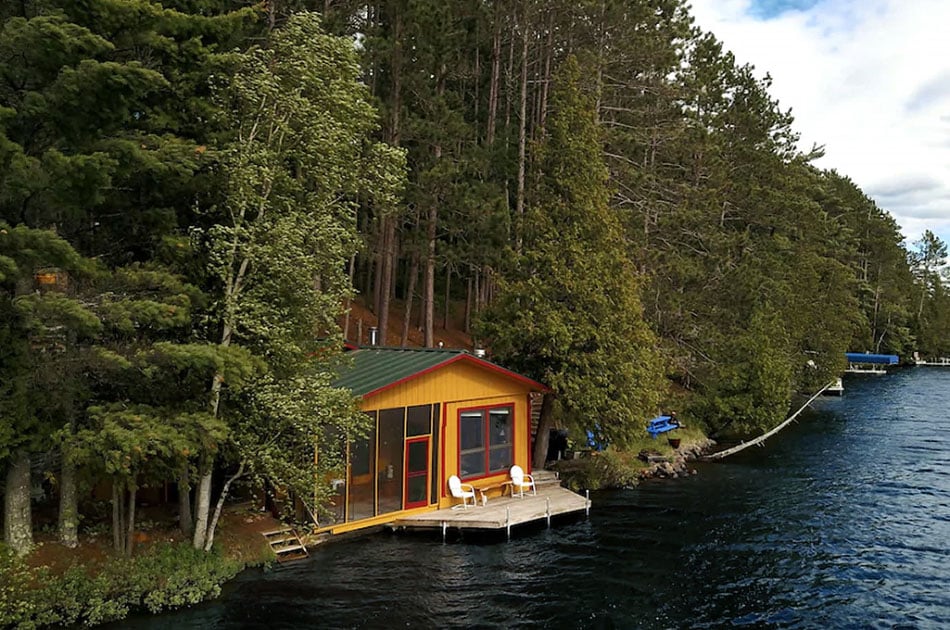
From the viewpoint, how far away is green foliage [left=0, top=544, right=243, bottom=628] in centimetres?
1138

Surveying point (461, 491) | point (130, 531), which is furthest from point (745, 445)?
point (130, 531)

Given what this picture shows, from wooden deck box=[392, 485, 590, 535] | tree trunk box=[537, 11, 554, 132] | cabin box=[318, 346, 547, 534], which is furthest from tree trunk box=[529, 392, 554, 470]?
tree trunk box=[537, 11, 554, 132]

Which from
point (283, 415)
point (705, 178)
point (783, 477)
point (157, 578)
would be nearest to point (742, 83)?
point (705, 178)

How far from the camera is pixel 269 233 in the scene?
553 inches

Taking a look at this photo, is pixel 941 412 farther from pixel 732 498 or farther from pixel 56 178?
pixel 56 178

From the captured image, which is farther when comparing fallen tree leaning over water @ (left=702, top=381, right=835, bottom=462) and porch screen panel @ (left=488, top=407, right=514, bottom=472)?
fallen tree leaning over water @ (left=702, top=381, right=835, bottom=462)

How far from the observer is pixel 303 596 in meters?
13.4

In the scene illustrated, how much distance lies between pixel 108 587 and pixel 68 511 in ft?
5.98

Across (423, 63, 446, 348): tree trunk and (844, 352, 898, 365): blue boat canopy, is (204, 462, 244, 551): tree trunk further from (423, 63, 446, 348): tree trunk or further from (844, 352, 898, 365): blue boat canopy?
(844, 352, 898, 365): blue boat canopy

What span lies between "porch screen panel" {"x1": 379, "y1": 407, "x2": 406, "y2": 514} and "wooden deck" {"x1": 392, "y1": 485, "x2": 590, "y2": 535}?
57 cm

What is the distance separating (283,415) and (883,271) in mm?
80259

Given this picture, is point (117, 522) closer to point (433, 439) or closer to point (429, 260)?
point (433, 439)

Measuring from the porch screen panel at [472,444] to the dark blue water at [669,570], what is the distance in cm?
267

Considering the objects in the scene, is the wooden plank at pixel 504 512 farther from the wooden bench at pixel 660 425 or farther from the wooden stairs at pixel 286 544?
the wooden bench at pixel 660 425
